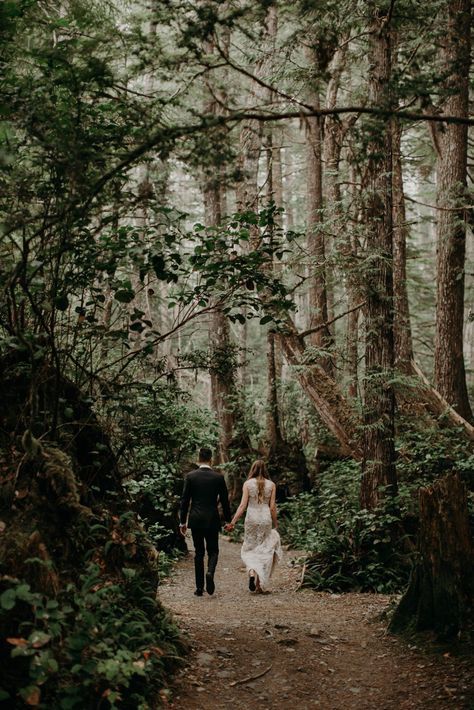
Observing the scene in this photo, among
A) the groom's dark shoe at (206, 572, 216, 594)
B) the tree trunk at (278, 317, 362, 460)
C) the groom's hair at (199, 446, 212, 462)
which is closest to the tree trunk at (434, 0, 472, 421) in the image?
the tree trunk at (278, 317, 362, 460)

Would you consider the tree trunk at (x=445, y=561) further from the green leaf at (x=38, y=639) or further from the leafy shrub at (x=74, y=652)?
the green leaf at (x=38, y=639)

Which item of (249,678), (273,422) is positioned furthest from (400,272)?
(249,678)

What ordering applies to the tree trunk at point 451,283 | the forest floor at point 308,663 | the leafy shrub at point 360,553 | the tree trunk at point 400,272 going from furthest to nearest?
the tree trunk at point 400,272
the tree trunk at point 451,283
the leafy shrub at point 360,553
the forest floor at point 308,663

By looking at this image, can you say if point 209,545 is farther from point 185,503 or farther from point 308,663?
point 308,663

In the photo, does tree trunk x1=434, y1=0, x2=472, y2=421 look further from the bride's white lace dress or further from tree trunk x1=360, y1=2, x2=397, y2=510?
the bride's white lace dress

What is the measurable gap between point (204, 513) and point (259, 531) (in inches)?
57.5

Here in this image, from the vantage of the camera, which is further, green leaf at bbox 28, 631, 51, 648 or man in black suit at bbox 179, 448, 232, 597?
man in black suit at bbox 179, 448, 232, 597

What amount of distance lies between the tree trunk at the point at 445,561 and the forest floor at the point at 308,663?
0.34 metres

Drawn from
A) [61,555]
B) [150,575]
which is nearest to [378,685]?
[150,575]

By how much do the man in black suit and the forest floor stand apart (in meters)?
0.57

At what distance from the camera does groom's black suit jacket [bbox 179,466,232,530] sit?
9.23 m

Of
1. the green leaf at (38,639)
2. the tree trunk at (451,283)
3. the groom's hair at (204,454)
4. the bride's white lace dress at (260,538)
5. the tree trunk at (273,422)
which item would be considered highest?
the tree trunk at (451,283)

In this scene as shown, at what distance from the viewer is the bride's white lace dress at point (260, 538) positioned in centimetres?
1010

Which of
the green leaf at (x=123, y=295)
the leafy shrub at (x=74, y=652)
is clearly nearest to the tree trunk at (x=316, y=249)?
the green leaf at (x=123, y=295)
